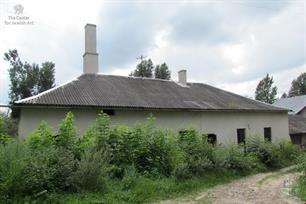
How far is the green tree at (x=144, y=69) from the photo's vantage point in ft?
132

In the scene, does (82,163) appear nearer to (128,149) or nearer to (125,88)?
(128,149)

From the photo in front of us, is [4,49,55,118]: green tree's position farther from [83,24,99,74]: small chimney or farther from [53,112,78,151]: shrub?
[53,112,78,151]: shrub

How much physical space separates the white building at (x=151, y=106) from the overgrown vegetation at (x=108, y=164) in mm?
2818

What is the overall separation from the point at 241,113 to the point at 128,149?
33.7 ft

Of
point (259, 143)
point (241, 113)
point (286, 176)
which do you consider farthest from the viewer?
point (241, 113)

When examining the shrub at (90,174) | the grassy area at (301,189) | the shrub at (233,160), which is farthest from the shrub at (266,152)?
the shrub at (90,174)

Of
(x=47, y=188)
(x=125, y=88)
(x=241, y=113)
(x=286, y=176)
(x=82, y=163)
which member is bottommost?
(x=286, y=176)

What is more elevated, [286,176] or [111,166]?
[111,166]

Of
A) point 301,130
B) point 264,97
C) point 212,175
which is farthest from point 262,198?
point 264,97

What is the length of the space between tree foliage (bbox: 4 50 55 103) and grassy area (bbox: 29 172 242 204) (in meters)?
28.7

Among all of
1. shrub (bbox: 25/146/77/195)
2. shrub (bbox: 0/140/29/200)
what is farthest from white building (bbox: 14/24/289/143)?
shrub (bbox: 0/140/29/200)

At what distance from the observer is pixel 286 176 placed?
11.7 metres

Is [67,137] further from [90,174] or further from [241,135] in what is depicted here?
[241,135]

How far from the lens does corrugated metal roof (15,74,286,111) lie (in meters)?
12.3
